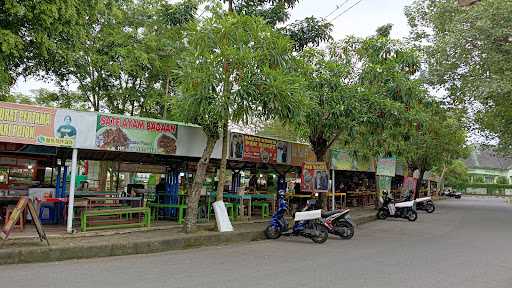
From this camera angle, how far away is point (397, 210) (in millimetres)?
21312

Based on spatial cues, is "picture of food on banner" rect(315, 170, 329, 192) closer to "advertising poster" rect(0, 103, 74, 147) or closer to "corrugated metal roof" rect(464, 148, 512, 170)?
"advertising poster" rect(0, 103, 74, 147)

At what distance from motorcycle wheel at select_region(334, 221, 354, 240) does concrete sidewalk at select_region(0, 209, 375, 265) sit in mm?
2181

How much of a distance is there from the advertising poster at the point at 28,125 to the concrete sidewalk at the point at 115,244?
6.67ft

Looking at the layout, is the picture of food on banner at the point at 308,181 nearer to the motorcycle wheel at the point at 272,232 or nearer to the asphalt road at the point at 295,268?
the asphalt road at the point at 295,268

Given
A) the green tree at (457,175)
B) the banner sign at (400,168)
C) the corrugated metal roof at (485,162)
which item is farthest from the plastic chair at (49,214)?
the corrugated metal roof at (485,162)

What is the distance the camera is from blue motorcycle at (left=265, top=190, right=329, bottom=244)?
12.5 meters

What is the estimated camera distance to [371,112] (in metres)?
14.8

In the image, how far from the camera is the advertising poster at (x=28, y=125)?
31.5 ft

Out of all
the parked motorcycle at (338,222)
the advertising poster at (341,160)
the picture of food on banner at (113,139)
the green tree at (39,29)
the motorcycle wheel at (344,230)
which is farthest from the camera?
the advertising poster at (341,160)

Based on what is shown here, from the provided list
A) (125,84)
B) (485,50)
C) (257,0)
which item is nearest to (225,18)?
(257,0)

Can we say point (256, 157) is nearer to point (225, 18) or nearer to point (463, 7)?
point (225, 18)

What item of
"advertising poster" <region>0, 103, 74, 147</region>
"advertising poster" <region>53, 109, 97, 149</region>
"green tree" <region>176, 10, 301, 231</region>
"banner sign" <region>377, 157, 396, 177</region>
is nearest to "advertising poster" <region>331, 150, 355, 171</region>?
"banner sign" <region>377, 157, 396, 177</region>

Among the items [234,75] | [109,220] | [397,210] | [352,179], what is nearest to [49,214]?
[109,220]

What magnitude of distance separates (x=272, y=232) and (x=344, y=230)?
2124 mm
